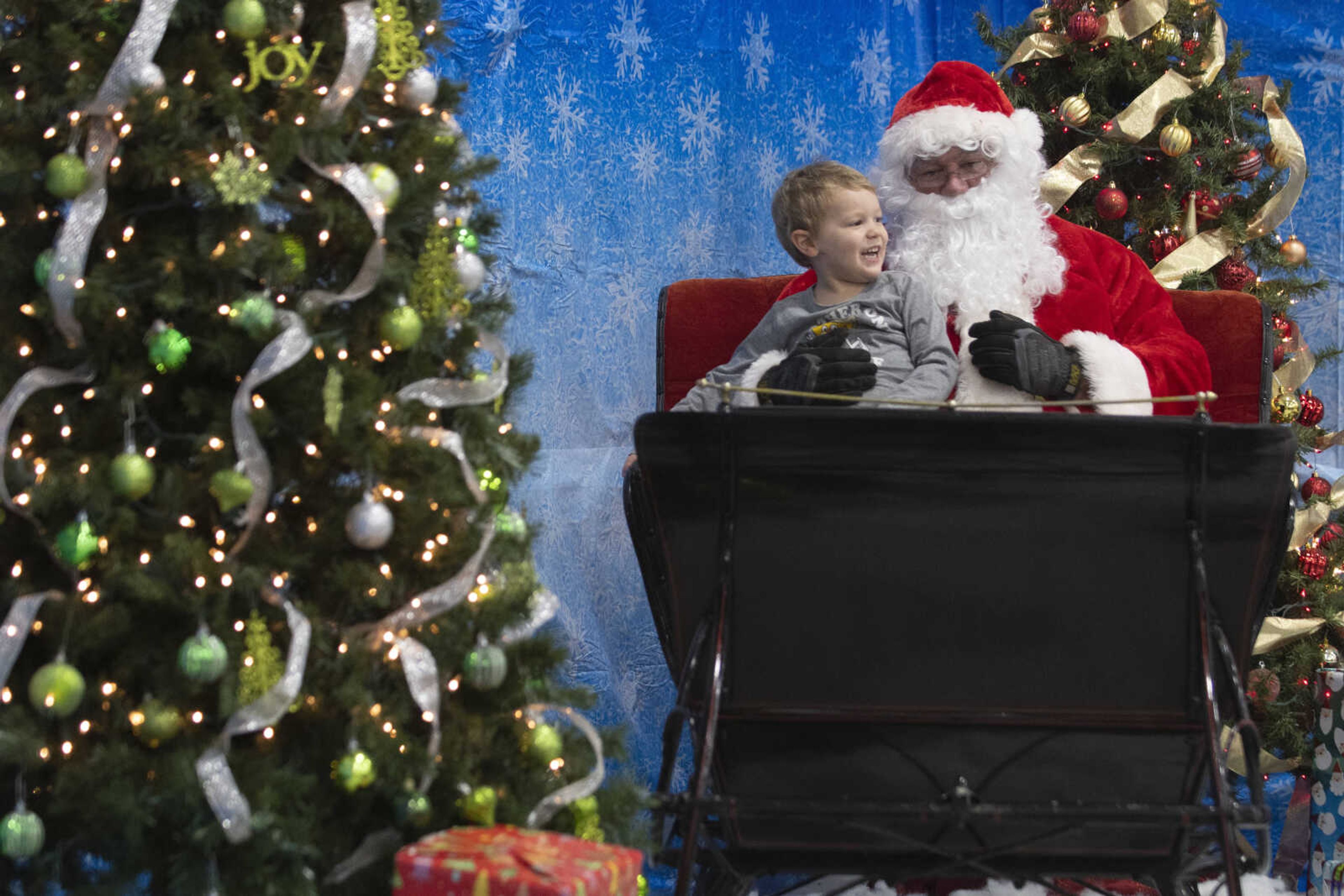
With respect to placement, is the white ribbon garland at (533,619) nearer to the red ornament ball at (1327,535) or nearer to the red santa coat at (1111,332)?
the red santa coat at (1111,332)

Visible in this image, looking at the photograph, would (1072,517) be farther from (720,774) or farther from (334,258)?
(334,258)

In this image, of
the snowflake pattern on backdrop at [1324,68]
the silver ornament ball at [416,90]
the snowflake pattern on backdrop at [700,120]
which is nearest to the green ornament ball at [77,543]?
the silver ornament ball at [416,90]

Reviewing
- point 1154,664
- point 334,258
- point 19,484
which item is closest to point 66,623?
point 19,484

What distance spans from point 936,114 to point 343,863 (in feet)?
7.57

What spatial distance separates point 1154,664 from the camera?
204cm

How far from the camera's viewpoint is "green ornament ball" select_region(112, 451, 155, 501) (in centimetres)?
171

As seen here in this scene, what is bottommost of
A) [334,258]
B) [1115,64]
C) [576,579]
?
[576,579]

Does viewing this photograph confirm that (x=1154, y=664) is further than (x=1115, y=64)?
No

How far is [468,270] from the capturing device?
1956 millimetres

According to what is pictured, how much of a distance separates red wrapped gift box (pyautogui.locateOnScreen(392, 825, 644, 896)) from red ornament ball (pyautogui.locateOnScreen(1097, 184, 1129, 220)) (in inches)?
109

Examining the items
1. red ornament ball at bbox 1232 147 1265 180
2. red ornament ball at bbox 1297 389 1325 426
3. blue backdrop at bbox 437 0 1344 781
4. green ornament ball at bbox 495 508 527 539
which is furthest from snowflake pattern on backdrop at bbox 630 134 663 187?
green ornament ball at bbox 495 508 527 539

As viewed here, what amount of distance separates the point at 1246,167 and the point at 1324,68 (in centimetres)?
136

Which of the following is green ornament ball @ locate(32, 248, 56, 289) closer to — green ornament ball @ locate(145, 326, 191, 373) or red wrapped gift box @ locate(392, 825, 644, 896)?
green ornament ball @ locate(145, 326, 191, 373)

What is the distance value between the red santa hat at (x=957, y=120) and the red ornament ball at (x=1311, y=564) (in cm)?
137
